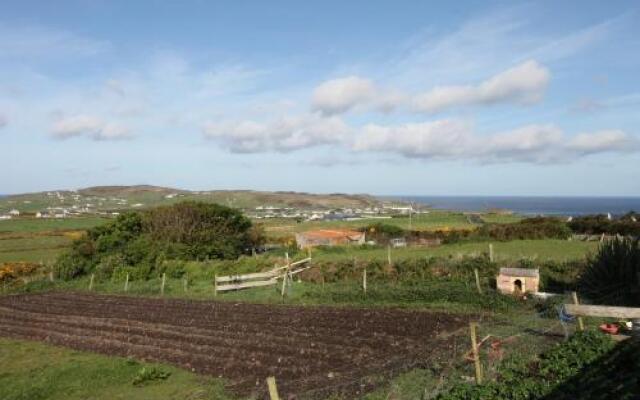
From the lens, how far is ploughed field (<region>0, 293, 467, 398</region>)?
13945mm

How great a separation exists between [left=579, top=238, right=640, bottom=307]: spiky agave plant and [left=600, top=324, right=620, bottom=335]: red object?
509cm

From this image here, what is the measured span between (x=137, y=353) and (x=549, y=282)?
1766cm

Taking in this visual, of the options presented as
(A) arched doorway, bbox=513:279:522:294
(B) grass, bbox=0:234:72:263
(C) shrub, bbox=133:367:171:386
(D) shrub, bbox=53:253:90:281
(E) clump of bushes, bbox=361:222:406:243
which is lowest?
(B) grass, bbox=0:234:72:263

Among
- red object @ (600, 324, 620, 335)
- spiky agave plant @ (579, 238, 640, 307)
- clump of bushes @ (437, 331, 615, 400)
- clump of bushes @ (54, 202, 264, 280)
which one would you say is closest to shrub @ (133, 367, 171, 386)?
clump of bushes @ (437, 331, 615, 400)

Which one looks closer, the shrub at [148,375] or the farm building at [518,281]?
the shrub at [148,375]

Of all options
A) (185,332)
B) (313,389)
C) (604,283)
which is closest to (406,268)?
(604,283)

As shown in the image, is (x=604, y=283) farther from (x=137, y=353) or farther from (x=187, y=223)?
(x=187, y=223)

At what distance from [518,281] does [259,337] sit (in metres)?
11.6

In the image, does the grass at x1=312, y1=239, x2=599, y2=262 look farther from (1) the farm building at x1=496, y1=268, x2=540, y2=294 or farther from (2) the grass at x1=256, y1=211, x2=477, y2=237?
(2) the grass at x1=256, y1=211, x2=477, y2=237

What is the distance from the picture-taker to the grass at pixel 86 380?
536 inches

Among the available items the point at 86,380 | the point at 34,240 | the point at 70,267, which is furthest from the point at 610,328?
the point at 34,240

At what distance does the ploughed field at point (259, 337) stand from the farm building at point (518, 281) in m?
3.86

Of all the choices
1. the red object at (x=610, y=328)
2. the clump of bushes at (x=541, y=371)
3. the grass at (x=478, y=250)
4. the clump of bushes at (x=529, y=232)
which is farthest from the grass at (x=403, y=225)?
the clump of bushes at (x=541, y=371)

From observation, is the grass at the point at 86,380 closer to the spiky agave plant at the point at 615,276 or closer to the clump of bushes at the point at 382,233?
the spiky agave plant at the point at 615,276
